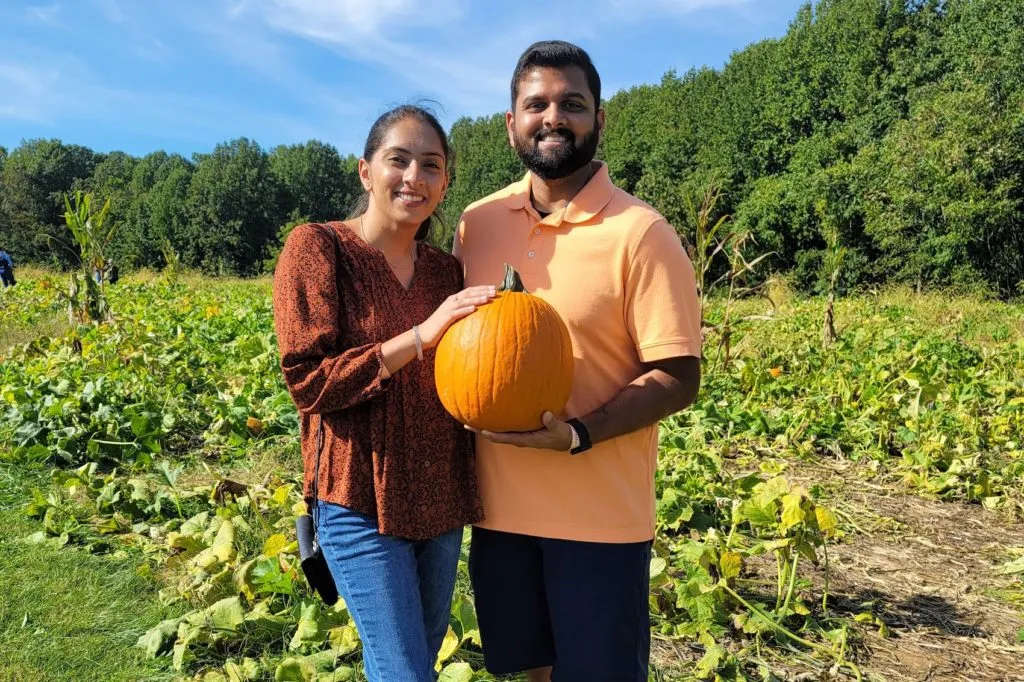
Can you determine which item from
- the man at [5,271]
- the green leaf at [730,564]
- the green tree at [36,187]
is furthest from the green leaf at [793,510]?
the green tree at [36,187]

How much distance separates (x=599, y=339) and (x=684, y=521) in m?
1.93

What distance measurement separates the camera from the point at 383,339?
1.68 meters

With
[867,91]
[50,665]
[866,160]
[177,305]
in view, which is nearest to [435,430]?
[50,665]

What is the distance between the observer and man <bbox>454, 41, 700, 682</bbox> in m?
1.76

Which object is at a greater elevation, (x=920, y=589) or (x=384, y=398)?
(x=384, y=398)

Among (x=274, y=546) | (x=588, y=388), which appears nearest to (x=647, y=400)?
(x=588, y=388)

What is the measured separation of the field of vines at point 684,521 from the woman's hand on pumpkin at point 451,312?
112 cm

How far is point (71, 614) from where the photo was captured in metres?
2.85

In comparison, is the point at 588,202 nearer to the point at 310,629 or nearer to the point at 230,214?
the point at 310,629

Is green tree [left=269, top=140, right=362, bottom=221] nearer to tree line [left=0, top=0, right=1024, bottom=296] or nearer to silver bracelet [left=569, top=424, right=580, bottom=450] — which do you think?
tree line [left=0, top=0, right=1024, bottom=296]

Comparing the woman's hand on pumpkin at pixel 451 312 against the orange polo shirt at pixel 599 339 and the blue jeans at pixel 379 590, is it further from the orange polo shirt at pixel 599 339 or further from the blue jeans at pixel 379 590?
the blue jeans at pixel 379 590

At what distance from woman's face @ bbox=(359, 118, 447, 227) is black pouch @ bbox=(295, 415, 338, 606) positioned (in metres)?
0.52

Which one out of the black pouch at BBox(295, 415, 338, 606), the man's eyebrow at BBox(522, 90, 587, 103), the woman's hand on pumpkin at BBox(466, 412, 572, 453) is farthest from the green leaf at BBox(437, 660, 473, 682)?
the man's eyebrow at BBox(522, 90, 587, 103)

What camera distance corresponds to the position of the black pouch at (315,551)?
1.70 metres
